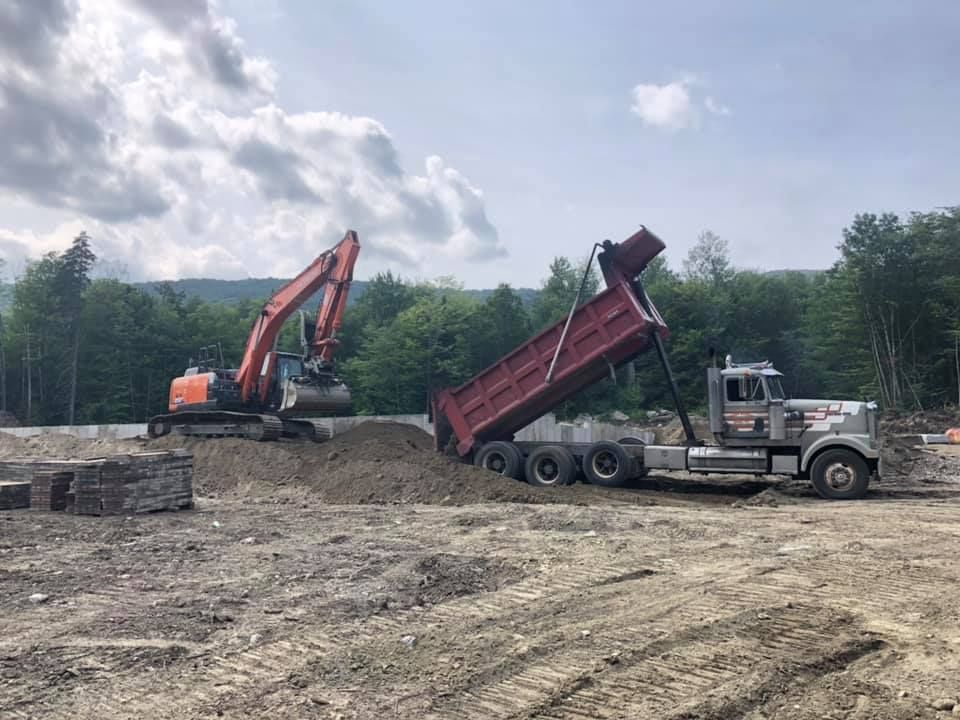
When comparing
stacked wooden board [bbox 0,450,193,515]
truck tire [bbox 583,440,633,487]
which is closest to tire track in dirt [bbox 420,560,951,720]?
truck tire [bbox 583,440,633,487]

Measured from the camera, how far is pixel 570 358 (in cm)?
1397

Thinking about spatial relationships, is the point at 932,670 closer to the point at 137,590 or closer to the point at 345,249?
the point at 137,590

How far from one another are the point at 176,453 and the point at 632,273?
8430 millimetres

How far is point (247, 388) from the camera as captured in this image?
1839cm

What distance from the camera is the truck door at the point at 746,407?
43.4ft

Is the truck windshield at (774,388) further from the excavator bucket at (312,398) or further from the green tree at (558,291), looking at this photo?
the green tree at (558,291)

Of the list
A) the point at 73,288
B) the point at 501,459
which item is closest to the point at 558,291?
the point at 73,288

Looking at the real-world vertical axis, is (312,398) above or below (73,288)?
below

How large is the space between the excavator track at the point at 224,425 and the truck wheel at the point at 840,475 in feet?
38.1

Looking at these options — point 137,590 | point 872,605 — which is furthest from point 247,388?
point 872,605

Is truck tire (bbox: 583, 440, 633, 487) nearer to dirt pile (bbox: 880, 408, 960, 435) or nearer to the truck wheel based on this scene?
the truck wheel

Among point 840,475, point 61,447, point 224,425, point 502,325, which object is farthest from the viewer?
point 502,325

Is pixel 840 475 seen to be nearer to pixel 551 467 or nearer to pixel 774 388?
pixel 774 388

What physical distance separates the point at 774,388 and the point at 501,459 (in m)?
5.22
